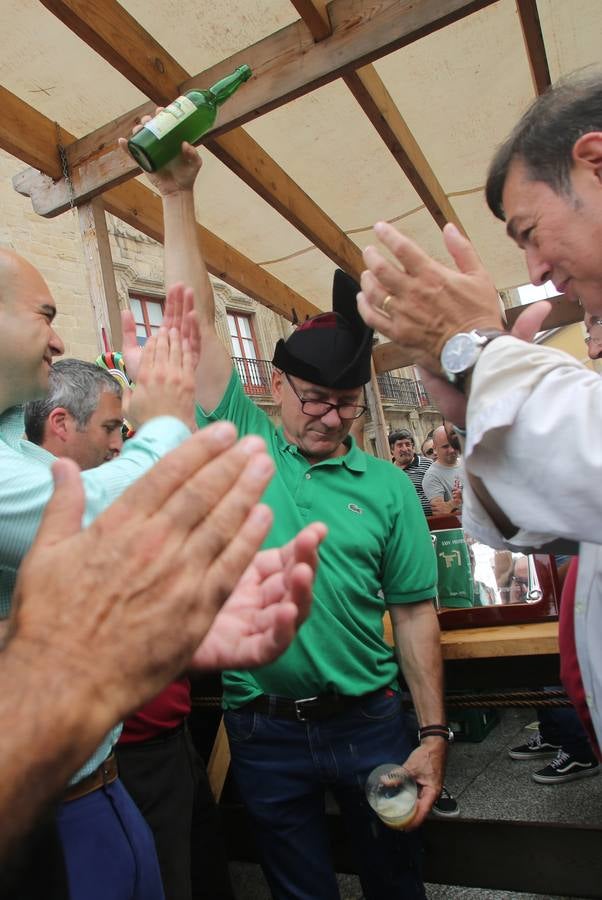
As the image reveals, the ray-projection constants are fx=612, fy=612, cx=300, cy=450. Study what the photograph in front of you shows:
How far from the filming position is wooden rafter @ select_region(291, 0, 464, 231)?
8.32 ft

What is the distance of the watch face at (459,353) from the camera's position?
3.38 ft

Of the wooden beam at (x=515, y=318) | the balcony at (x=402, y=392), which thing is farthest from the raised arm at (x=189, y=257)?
the balcony at (x=402, y=392)

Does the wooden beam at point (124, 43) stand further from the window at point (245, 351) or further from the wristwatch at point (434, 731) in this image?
the window at point (245, 351)

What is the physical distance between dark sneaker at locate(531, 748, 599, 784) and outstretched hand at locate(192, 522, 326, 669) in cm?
296

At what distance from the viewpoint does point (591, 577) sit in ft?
4.06

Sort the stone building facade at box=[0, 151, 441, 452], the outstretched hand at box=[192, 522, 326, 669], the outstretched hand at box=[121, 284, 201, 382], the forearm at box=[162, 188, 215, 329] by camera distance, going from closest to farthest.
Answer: the outstretched hand at box=[192, 522, 326, 669]
the outstretched hand at box=[121, 284, 201, 382]
the forearm at box=[162, 188, 215, 329]
the stone building facade at box=[0, 151, 441, 452]

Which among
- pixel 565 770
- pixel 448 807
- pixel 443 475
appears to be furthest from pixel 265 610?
pixel 443 475

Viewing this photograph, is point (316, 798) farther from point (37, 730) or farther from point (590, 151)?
point (590, 151)

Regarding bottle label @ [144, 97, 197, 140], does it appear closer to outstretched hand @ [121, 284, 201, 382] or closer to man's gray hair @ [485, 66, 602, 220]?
outstretched hand @ [121, 284, 201, 382]

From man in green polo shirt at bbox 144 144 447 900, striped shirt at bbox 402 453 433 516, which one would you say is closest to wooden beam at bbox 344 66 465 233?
man in green polo shirt at bbox 144 144 447 900

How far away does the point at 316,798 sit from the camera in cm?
179

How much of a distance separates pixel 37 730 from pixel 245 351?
1557cm

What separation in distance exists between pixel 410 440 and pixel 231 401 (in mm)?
5423

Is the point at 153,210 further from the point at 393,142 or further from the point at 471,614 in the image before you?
the point at 471,614
